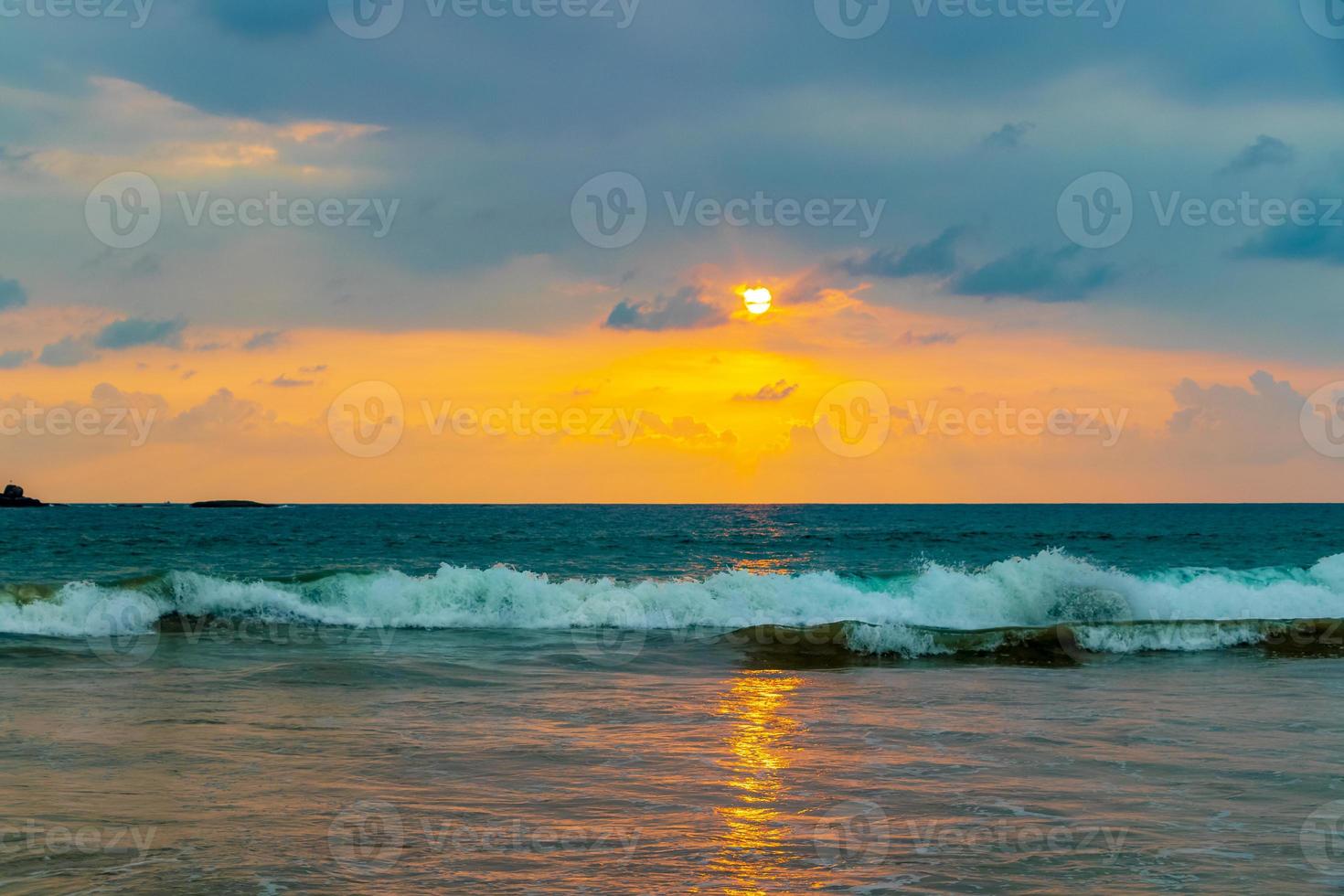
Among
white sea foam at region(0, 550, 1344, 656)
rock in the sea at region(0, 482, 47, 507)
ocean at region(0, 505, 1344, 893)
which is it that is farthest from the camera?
rock in the sea at region(0, 482, 47, 507)

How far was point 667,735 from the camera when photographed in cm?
1370

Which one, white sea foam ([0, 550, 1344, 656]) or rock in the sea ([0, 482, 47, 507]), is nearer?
white sea foam ([0, 550, 1344, 656])

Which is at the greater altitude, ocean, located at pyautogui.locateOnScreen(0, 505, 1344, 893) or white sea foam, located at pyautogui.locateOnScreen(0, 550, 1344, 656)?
white sea foam, located at pyautogui.locateOnScreen(0, 550, 1344, 656)

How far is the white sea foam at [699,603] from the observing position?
25719 mm

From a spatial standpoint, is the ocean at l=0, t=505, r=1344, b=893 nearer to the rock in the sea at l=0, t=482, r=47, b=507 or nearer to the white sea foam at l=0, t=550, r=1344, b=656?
the white sea foam at l=0, t=550, r=1344, b=656

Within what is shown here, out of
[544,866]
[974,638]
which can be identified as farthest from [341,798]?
[974,638]

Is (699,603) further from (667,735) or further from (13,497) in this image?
(13,497)

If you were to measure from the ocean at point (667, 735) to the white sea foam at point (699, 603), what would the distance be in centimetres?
10

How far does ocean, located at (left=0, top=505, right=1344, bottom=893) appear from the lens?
863 cm

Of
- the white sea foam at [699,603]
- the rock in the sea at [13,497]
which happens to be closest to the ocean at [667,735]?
the white sea foam at [699,603]

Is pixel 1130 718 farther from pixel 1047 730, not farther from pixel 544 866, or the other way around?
pixel 544 866

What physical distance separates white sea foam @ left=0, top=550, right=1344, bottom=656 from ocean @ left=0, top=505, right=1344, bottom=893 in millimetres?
101

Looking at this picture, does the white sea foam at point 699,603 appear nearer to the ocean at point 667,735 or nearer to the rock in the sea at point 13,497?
the ocean at point 667,735

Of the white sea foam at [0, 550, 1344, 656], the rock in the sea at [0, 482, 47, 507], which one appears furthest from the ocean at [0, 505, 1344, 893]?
the rock in the sea at [0, 482, 47, 507]
